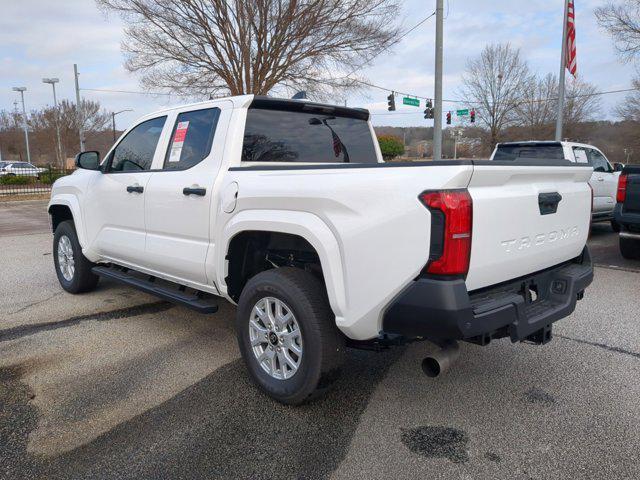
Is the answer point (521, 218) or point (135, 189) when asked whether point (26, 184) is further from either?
point (521, 218)

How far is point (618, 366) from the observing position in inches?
149

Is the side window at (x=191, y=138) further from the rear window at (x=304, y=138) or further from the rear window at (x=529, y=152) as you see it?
the rear window at (x=529, y=152)

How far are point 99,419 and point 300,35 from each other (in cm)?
1557

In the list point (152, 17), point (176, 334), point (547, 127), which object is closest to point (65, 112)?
point (152, 17)

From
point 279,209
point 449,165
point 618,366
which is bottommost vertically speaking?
point 618,366

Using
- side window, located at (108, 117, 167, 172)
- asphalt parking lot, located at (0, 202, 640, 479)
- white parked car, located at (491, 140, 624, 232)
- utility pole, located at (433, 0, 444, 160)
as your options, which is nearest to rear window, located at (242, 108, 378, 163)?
side window, located at (108, 117, 167, 172)

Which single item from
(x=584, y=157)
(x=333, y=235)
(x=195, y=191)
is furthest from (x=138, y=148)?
(x=584, y=157)

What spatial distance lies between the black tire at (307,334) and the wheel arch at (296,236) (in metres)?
0.15

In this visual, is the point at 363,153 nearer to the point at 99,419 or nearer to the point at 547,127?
the point at 99,419

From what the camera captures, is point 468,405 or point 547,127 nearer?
point 468,405

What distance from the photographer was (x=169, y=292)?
13.6 ft

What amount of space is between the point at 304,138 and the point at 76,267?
124 inches

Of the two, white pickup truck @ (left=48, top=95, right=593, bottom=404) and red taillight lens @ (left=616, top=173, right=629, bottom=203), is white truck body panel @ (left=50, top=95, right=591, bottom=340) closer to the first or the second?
white pickup truck @ (left=48, top=95, right=593, bottom=404)

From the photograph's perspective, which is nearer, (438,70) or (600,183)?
(600,183)
